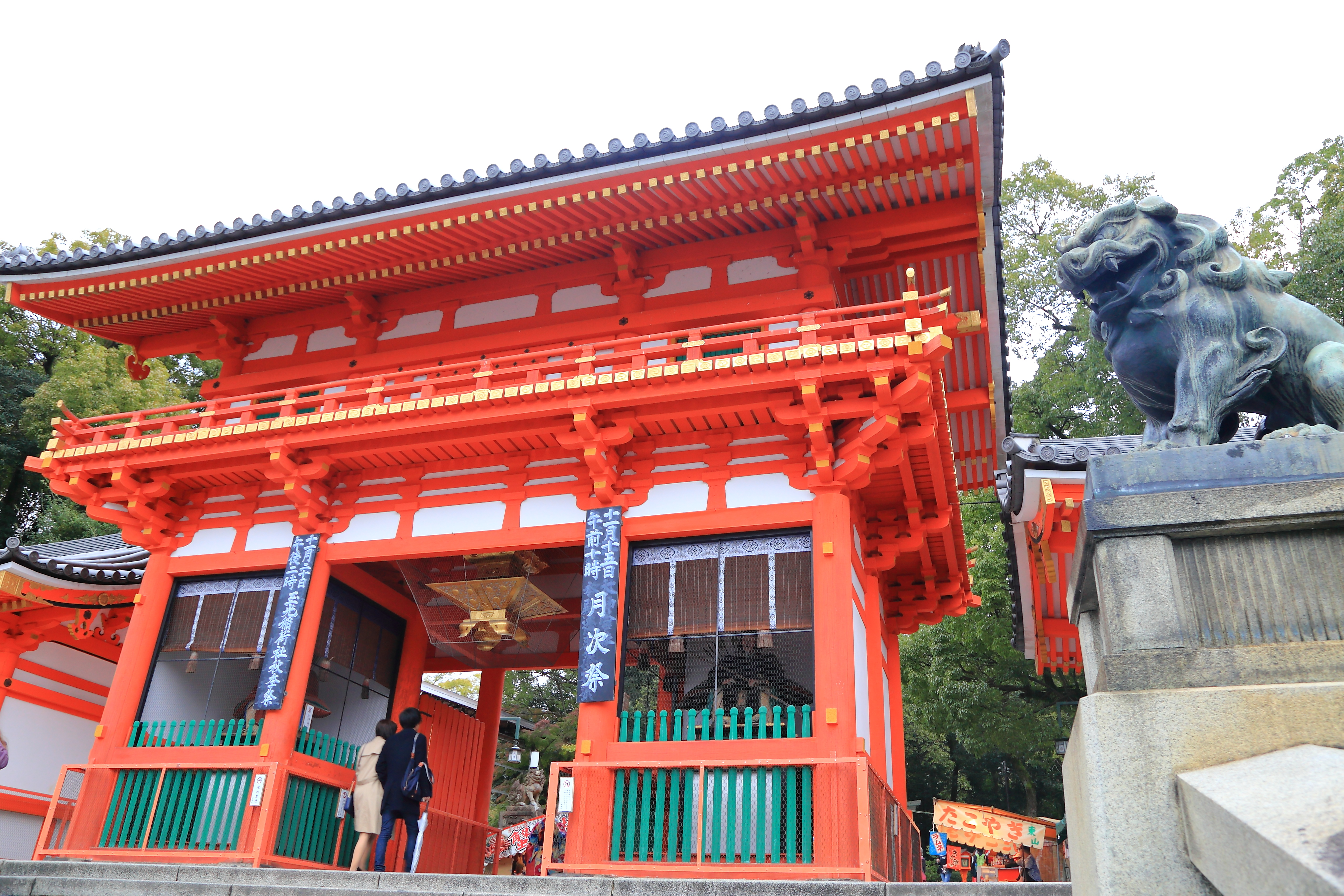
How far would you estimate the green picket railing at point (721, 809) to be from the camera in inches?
264

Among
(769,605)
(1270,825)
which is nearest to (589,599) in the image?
(769,605)

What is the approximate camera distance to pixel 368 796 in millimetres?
8312

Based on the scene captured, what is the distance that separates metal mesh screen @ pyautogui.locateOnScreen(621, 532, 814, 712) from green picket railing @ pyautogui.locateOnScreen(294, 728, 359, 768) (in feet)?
10.7

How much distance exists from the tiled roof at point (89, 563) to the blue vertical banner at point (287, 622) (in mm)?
2748

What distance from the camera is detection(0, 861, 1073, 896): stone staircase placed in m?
5.33

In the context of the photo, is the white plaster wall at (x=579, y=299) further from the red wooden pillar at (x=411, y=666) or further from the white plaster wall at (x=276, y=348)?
the red wooden pillar at (x=411, y=666)

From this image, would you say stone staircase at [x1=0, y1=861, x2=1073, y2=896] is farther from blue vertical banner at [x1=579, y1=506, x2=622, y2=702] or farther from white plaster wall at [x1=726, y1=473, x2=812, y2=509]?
white plaster wall at [x1=726, y1=473, x2=812, y2=509]

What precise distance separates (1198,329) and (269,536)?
29.6 feet

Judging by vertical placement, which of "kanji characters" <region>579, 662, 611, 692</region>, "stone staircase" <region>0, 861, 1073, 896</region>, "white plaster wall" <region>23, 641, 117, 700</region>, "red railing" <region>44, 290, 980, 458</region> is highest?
"red railing" <region>44, 290, 980, 458</region>

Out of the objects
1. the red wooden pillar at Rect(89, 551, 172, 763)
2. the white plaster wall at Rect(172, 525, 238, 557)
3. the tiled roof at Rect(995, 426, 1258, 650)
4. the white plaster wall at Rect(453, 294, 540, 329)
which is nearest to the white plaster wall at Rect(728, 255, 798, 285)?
the white plaster wall at Rect(453, 294, 540, 329)

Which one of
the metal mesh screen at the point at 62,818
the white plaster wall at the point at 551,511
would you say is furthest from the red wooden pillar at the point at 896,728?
the metal mesh screen at the point at 62,818

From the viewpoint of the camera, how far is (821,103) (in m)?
7.86

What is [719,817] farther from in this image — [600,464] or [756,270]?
Answer: [756,270]

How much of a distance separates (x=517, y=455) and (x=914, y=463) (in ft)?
13.0
